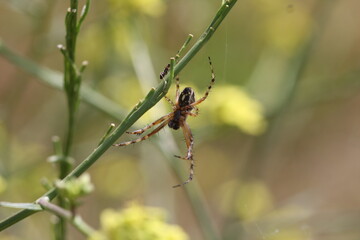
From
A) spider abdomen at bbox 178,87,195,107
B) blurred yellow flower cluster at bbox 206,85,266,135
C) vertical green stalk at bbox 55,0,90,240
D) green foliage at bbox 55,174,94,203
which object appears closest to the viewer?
Result: green foliage at bbox 55,174,94,203

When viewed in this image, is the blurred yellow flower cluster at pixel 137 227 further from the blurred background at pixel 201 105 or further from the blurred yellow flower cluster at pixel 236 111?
the blurred yellow flower cluster at pixel 236 111

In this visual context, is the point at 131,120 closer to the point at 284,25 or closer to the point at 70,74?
the point at 70,74

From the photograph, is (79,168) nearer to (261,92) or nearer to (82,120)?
(82,120)

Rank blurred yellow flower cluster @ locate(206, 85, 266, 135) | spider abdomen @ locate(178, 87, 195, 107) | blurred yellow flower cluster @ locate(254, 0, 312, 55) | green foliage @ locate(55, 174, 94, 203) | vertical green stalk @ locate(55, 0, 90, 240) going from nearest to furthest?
green foliage @ locate(55, 174, 94, 203) → vertical green stalk @ locate(55, 0, 90, 240) → spider abdomen @ locate(178, 87, 195, 107) → blurred yellow flower cluster @ locate(206, 85, 266, 135) → blurred yellow flower cluster @ locate(254, 0, 312, 55)

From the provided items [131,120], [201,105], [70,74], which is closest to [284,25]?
[201,105]

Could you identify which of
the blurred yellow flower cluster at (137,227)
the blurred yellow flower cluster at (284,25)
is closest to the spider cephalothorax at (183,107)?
the blurred yellow flower cluster at (137,227)

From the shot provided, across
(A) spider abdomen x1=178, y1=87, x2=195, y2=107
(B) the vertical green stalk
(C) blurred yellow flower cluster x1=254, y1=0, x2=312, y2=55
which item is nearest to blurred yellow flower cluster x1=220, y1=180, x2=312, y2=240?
(C) blurred yellow flower cluster x1=254, y1=0, x2=312, y2=55

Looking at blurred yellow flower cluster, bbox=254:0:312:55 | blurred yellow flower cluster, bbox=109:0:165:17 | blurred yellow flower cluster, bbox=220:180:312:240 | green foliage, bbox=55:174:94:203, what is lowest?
green foliage, bbox=55:174:94:203

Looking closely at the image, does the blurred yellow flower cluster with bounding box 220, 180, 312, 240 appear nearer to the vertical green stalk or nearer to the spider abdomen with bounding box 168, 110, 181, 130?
the spider abdomen with bounding box 168, 110, 181, 130
